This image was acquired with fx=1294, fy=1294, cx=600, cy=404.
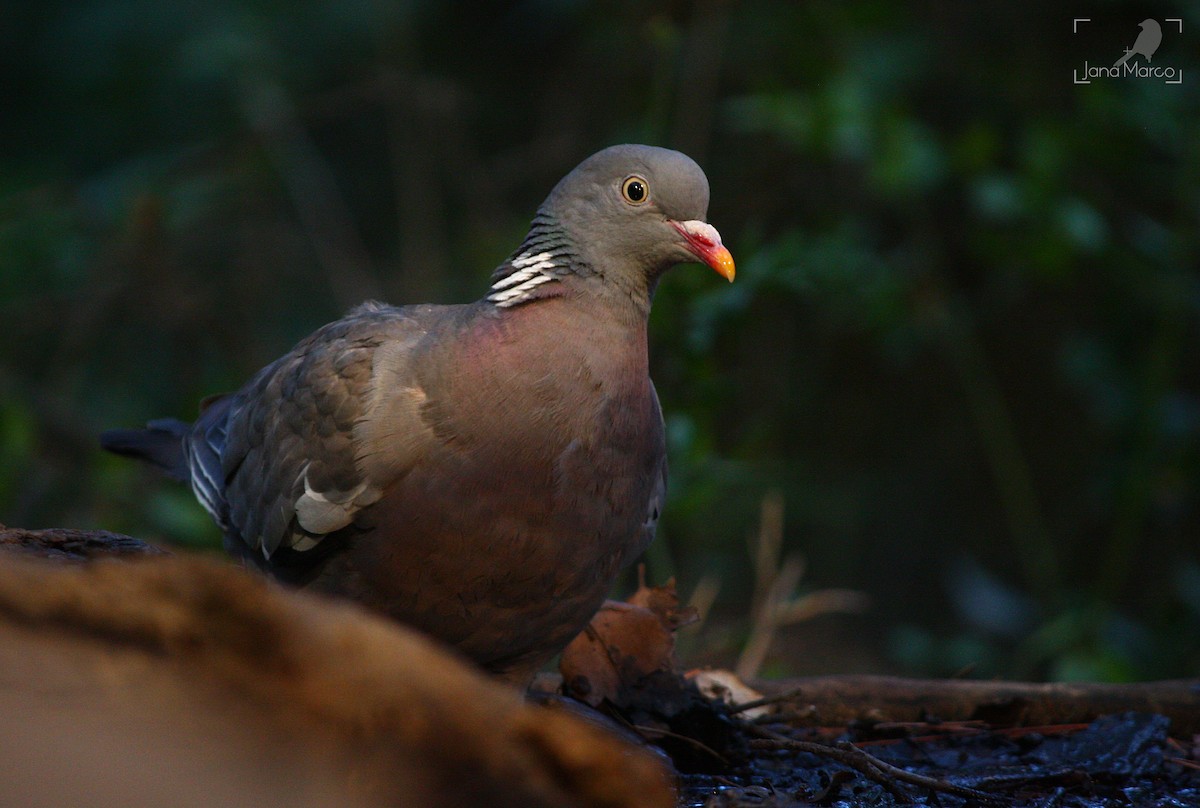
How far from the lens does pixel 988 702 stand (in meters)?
3.10

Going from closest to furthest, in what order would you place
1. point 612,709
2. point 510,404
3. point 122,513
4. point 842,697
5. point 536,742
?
1. point 536,742
2. point 510,404
3. point 612,709
4. point 842,697
5. point 122,513

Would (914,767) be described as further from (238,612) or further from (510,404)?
(238,612)

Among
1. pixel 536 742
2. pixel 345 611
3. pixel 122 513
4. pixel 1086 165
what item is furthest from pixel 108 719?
pixel 1086 165

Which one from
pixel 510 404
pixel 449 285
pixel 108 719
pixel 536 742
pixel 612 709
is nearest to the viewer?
pixel 108 719

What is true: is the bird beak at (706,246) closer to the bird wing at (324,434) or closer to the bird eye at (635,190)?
the bird eye at (635,190)

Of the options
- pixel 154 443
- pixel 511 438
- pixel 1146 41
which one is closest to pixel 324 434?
pixel 511 438

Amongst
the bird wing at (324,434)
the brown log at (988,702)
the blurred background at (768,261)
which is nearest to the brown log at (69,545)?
the bird wing at (324,434)

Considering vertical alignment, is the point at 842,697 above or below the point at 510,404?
below

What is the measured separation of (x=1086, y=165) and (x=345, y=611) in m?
4.94

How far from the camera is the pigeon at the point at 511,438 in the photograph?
2686mm

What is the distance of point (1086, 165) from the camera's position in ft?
18.3

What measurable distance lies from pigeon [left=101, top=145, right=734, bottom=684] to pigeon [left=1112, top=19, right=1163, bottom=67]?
351 cm

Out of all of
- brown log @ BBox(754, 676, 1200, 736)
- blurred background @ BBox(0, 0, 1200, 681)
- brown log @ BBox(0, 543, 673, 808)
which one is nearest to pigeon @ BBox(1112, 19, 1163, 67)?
blurred background @ BBox(0, 0, 1200, 681)

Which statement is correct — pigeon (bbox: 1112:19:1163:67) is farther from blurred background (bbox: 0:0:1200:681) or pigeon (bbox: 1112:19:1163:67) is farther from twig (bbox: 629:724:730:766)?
twig (bbox: 629:724:730:766)
